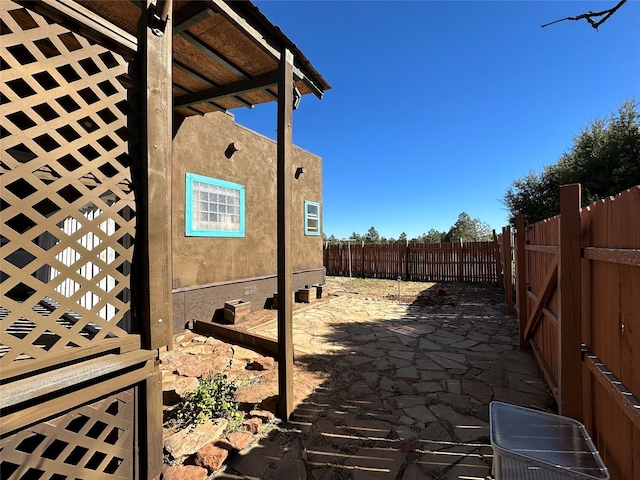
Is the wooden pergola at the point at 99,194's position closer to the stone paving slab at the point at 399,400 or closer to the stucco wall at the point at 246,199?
the stone paving slab at the point at 399,400

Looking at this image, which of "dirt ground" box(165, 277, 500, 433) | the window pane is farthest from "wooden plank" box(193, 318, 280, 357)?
the window pane

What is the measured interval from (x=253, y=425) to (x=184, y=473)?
66 cm

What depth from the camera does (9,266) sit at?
4.17 ft

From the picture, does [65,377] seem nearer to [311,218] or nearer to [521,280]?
[521,280]

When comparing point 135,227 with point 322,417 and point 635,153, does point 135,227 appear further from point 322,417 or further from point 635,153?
point 635,153

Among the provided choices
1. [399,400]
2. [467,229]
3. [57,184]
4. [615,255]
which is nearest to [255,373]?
[399,400]

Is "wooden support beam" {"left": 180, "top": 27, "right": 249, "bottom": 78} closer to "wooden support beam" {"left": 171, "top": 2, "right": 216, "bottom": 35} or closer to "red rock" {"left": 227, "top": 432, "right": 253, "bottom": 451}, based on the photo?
"wooden support beam" {"left": 171, "top": 2, "right": 216, "bottom": 35}

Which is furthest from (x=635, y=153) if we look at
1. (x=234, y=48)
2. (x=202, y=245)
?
(x=202, y=245)

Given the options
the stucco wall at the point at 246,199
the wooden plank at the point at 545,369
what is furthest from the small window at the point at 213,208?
the wooden plank at the point at 545,369

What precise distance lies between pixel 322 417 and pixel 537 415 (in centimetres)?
174

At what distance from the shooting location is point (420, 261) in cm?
1312

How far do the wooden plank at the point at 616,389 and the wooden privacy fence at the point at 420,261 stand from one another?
31.1 ft

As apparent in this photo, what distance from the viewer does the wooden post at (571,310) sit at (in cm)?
212

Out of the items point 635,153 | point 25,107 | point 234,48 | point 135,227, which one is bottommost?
point 135,227
